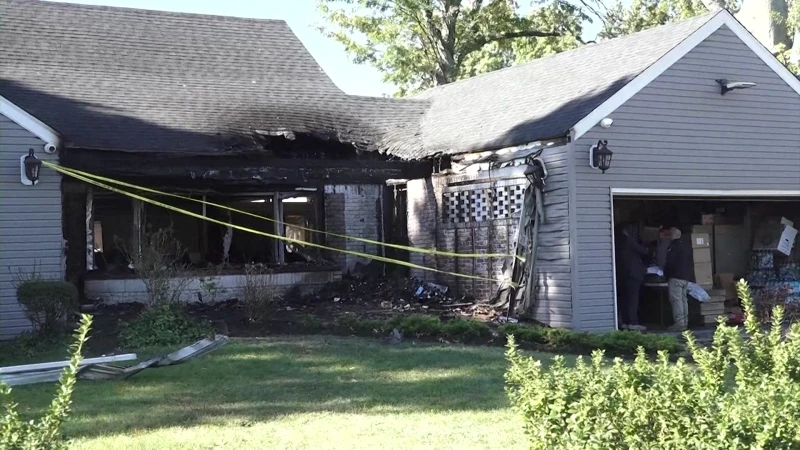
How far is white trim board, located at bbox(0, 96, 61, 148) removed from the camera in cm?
1295

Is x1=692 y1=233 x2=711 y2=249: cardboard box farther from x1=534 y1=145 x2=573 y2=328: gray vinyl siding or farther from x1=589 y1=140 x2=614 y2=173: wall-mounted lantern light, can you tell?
x1=534 y1=145 x2=573 y2=328: gray vinyl siding

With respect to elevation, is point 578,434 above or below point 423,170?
below

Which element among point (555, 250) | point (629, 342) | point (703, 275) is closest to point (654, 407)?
point (629, 342)

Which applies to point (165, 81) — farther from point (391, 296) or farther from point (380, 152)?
point (391, 296)

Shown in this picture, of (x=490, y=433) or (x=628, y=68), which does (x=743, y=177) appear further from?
(x=490, y=433)

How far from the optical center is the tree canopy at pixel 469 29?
3338 cm

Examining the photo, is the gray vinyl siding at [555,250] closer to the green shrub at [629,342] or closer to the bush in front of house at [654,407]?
the green shrub at [629,342]

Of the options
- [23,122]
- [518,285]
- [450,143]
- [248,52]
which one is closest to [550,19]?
[248,52]

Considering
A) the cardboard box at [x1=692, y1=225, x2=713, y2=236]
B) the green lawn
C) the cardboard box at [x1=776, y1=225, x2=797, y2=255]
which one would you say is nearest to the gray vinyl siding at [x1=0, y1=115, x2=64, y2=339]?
the green lawn

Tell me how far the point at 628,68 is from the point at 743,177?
2.89 meters

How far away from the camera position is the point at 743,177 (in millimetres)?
15156

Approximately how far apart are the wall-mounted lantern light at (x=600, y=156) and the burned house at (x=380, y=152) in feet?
0.10

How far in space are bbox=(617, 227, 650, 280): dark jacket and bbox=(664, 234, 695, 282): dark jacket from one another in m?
0.43

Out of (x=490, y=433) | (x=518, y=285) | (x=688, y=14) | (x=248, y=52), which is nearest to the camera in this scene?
(x=490, y=433)
